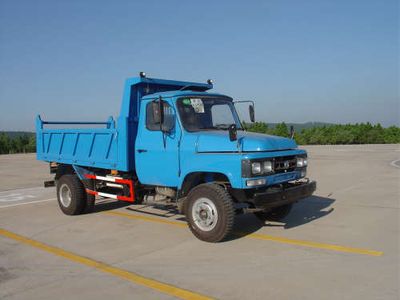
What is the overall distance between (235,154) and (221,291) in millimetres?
2217

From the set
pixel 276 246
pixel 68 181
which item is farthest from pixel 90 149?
pixel 276 246

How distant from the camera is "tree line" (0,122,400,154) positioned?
41906 millimetres

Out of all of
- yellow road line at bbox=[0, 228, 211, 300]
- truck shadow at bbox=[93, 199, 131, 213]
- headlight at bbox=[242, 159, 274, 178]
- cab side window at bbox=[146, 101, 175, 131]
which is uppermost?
cab side window at bbox=[146, 101, 175, 131]

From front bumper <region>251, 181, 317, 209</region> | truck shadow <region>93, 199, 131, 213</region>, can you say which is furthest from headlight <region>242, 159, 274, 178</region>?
truck shadow <region>93, 199, 131, 213</region>

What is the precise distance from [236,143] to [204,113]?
1351 millimetres

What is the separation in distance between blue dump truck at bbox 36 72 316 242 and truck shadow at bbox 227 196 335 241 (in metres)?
0.22

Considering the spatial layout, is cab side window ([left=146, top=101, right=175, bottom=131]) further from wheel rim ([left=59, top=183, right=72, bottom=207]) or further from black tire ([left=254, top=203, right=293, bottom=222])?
wheel rim ([left=59, top=183, right=72, bottom=207])

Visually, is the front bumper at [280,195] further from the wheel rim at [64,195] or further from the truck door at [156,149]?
the wheel rim at [64,195]

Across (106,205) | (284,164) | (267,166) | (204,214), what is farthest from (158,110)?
(106,205)

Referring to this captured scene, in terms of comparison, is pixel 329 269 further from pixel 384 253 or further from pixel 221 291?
pixel 221 291

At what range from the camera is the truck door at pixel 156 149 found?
7.04 m

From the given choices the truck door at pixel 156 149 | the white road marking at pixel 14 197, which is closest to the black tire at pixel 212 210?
the truck door at pixel 156 149

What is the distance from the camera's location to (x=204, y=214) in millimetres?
6492

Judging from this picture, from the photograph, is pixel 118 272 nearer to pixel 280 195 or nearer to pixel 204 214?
pixel 204 214
